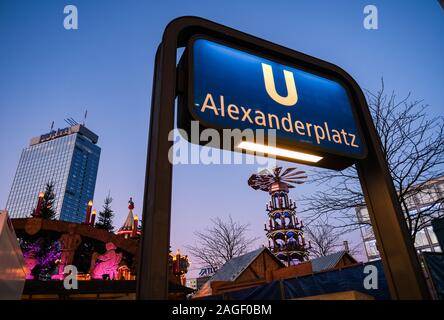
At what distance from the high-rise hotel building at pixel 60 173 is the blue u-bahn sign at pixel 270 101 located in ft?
554

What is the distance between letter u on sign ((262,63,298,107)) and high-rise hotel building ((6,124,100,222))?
169 meters

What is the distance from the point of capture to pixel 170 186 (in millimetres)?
1363

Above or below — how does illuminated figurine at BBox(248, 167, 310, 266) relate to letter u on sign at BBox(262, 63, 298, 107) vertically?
above

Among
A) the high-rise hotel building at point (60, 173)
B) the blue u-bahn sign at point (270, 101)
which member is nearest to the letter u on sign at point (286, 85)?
the blue u-bahn sign at point (270, 101)

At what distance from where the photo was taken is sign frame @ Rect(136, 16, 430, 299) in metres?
1.23

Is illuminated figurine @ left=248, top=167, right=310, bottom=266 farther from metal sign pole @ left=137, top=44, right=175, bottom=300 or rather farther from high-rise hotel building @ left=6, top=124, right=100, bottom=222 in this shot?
high-rise hotel building @ left=6, top=124, right=100, bottom=222

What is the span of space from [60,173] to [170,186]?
595 feet

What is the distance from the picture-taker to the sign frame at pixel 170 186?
1229 mm

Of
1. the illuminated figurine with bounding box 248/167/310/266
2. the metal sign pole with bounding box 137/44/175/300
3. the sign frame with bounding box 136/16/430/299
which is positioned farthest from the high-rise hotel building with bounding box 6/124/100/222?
the metal sign pole with bounding box 137/44/175/300

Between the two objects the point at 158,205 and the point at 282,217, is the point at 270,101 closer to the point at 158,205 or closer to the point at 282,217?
the point at 158,205

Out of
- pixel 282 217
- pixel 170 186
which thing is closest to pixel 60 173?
pixel 282 217

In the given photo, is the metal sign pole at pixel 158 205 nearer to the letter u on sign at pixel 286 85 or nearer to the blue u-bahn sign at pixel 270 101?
the blue u-bahn sign at pixel 270 101

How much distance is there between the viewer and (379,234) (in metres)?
2.04

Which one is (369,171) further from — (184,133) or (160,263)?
(160,263)
